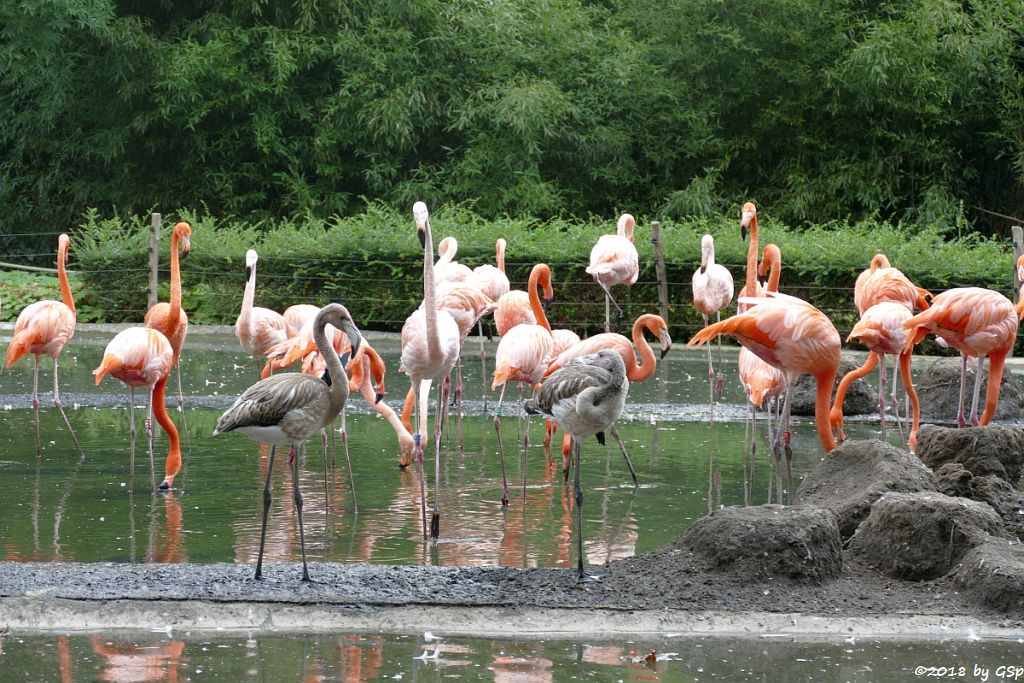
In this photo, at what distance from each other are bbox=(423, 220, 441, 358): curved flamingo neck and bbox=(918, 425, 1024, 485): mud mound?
8.17ft

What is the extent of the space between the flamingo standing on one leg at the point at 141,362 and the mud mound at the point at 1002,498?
157 inches

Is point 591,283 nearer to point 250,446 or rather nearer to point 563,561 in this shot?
point 250,446

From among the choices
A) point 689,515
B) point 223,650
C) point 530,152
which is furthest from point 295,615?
point 530,152

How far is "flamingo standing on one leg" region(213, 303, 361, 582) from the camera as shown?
15.6ft

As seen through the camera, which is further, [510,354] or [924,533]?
[510,354]

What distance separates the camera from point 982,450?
240 inches

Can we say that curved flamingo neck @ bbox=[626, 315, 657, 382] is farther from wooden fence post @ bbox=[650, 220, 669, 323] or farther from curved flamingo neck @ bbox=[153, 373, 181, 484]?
wooden fence post @ bbox=[650, 220, 669, 323]

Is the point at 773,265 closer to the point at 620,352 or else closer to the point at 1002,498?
the point at 620,352

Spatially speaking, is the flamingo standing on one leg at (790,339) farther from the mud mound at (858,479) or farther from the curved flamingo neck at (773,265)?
the curved flamingo neck at (773,265)

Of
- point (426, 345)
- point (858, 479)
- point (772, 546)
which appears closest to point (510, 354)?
point (426, 345)

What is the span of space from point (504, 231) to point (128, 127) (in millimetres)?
8675

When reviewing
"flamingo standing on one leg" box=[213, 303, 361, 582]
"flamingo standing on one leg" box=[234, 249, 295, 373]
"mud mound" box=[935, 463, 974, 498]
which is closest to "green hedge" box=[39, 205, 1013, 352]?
"flamingo standing on one leg" box=[234, 249, 295, 373]

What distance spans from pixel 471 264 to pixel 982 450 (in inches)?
377

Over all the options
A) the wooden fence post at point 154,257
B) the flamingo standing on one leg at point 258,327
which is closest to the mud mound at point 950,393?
the flamingo standing on one leg at point 258,327
